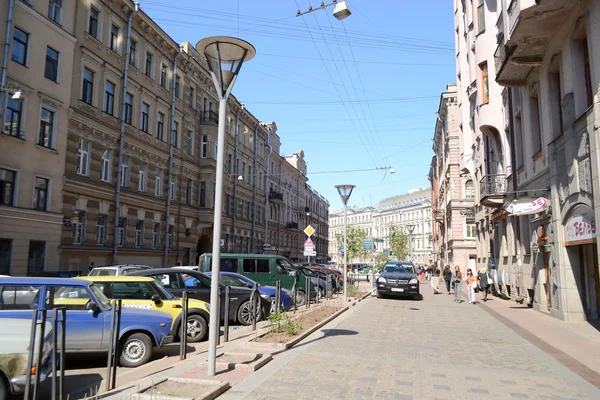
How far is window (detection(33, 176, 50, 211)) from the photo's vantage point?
1972 centimetres

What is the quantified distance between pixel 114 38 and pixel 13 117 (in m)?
8.70

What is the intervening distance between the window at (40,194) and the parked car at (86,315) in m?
14.3

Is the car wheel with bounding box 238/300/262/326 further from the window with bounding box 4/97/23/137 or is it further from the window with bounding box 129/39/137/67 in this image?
the window with bounding box 129/39/137/67

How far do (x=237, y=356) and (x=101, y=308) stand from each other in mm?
2359

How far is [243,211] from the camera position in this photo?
44.4m

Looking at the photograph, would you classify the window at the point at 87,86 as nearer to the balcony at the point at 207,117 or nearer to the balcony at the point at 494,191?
the balcony at the point at 207,117

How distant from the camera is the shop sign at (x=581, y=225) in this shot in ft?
38.8

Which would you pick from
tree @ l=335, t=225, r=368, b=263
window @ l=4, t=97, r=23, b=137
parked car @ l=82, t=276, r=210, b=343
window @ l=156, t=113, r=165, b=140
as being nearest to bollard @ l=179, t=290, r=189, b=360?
parked car @ l=82, t=276, r=210, b=343

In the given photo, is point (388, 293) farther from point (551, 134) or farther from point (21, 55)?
point (21, 55)

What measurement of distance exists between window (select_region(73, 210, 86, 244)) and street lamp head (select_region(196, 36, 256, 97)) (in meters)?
17.6

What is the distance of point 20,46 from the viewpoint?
19234 millimetres

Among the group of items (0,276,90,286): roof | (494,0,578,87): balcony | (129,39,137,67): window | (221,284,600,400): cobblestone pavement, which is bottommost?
(221,284,600,400): cobblestone pavement

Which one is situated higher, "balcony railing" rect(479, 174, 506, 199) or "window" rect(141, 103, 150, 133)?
"window" rect(141, 103, 150, 133)

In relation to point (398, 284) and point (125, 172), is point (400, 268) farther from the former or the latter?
point (125, 172)
